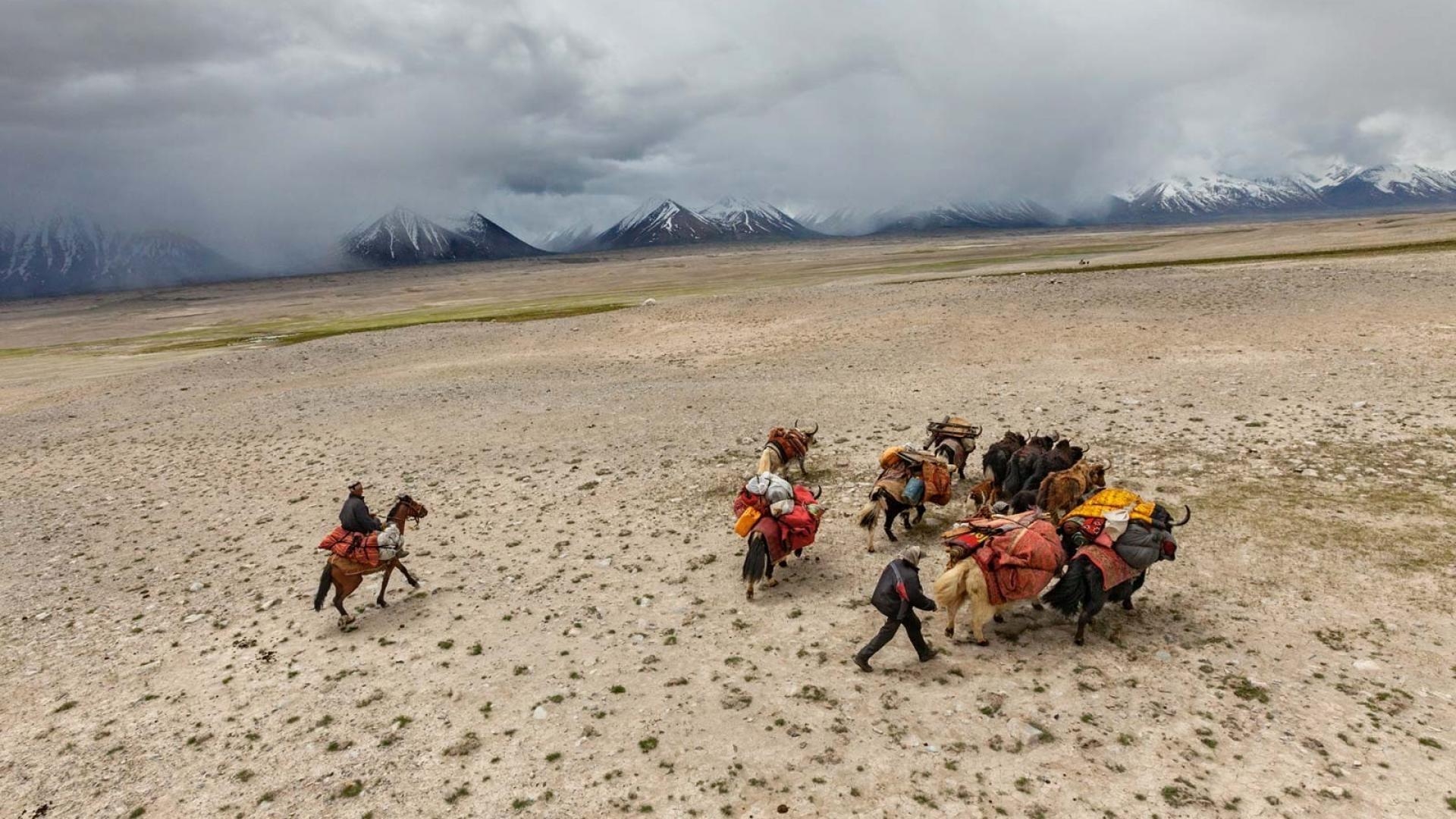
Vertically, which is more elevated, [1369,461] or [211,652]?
[1369,461]

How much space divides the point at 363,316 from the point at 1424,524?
91321 millimetres

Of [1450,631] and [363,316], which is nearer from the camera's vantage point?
[1450,631]

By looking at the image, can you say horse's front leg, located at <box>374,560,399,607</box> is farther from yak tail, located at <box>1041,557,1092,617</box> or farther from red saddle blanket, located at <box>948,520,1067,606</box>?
yak tail, located at <box>1041,557,1092,617</box>

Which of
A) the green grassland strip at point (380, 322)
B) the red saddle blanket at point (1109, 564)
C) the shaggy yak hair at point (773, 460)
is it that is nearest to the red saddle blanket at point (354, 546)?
the shaggy yak hair at point (773, 460)

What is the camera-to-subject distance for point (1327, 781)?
5.90 metres

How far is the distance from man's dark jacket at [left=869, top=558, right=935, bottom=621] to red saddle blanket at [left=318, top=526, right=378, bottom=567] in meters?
6.91

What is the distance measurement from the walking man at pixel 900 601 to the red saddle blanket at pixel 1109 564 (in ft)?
6.49

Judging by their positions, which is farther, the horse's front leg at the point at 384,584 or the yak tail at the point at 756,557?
the horse's front leg at the point at 384,584

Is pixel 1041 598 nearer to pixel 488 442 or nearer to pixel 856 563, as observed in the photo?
pixel 856 563

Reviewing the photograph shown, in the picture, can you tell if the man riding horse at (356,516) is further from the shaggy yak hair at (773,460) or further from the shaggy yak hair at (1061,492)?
the shaggy yak hair at (1061,492)

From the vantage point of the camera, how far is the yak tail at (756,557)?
963 cm

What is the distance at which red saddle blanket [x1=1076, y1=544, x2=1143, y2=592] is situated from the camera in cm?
787

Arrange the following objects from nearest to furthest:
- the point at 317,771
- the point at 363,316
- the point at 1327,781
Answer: the point at 1327,781
the point at 317,771
the point at 363,316

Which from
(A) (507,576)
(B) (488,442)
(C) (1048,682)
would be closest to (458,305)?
(B) (488,442)
